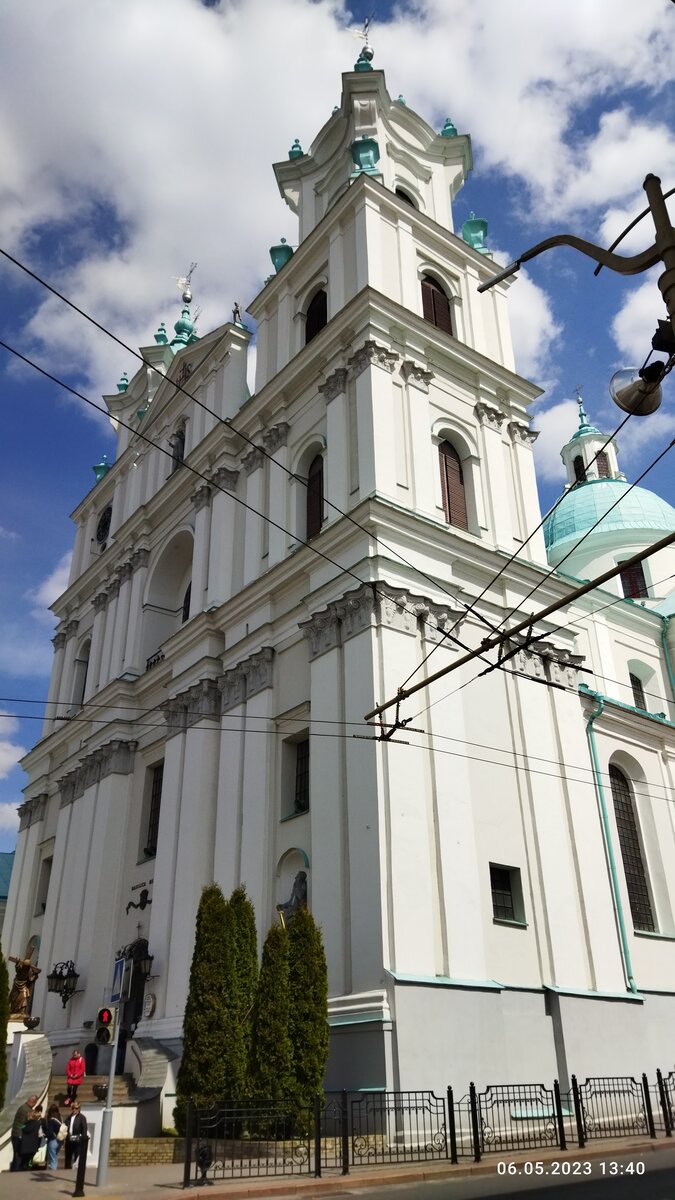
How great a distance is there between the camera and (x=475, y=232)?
98.3ft

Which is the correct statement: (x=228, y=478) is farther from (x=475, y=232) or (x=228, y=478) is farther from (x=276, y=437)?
(x=475, y=232)

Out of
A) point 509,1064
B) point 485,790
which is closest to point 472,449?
point 485,790

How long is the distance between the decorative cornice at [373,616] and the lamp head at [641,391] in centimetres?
1126

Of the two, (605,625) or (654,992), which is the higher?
(605,625)

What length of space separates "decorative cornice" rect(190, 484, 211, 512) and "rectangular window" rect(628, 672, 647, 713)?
14.8 m

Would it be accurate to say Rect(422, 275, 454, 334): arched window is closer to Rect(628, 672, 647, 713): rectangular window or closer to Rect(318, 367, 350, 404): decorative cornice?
Rect(318, 367, 350, 404): decorative cornice

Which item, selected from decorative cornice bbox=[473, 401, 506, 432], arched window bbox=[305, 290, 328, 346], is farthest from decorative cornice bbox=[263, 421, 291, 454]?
decorative cornice bbox=[473, 401, 506, 432]

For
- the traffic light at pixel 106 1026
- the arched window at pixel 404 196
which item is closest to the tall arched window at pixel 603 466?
the arched window at pixel 404 196

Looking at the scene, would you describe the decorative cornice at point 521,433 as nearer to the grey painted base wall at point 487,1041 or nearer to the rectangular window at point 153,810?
the rectangular window at point 153,810

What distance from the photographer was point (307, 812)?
19.8 metres

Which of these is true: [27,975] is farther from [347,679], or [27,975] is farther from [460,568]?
[460,568]

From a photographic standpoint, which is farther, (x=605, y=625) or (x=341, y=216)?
(x=605, y=625)

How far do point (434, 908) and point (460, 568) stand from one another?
26.3 feet

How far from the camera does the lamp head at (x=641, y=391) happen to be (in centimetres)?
725
